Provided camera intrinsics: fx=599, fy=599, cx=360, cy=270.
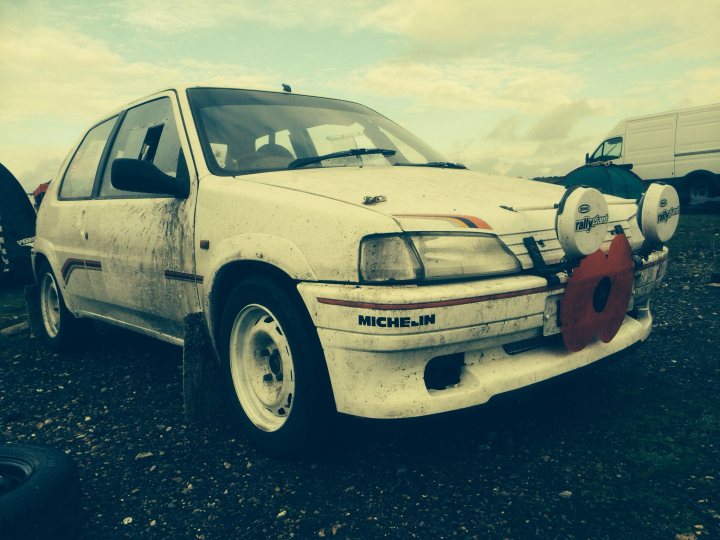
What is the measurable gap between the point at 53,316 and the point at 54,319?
26 millimetres

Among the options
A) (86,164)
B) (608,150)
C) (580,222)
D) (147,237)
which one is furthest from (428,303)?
(608,150)

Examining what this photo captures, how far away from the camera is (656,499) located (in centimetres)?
210

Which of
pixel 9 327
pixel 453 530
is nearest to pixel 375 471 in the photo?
pixel 453 530

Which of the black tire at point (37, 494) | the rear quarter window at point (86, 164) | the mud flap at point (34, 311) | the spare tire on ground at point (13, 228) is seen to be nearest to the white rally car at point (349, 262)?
the rear quarter window at point (86, 164)

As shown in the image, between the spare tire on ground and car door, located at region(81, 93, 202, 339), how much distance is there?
17.1 ft

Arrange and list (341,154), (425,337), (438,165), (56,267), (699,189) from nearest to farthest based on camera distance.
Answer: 1. (425,337)
2. (341,154)
3. (438,165)
4. (56,267)
5. (699,189)

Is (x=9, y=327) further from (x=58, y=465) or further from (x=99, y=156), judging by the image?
(x=58, y=465)

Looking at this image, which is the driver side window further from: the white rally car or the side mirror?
the side mirror

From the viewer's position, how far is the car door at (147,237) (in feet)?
9.82

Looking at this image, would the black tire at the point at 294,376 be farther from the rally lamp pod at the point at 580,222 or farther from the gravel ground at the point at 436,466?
the rally lamp pod at the point at 580,222

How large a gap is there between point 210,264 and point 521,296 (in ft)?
4.53

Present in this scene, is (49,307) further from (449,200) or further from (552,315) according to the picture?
(552,315)

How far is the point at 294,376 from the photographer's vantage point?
7.53 feet

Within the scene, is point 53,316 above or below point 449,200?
below
